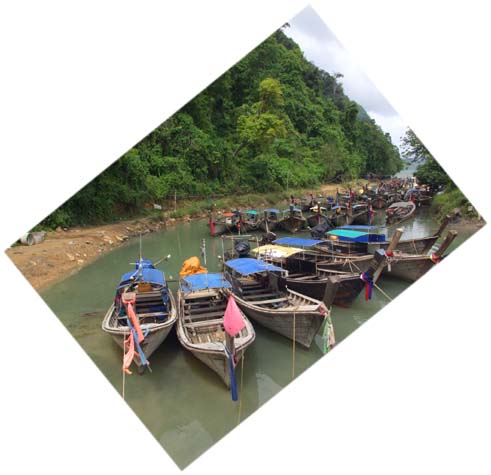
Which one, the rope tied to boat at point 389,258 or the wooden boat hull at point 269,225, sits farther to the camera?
the wooden boat hull at point 269,225

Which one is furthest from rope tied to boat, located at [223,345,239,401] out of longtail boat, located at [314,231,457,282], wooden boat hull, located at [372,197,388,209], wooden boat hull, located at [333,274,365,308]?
wooden boat hull, located at [372,197,388,209]

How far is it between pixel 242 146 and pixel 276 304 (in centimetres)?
2323

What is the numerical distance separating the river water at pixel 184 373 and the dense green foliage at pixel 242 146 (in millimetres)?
8190

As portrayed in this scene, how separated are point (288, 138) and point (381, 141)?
2287 centimetres

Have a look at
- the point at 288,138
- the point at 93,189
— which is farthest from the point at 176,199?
the point at 288,138

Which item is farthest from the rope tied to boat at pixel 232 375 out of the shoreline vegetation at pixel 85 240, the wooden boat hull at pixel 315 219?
the wooden boat hull at pixel 315 219

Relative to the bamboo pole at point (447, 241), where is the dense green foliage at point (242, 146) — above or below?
above

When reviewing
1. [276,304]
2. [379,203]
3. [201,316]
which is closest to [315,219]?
[379,203]

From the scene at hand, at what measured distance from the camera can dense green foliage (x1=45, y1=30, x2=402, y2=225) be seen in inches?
788

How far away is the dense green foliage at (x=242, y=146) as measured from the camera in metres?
20.0

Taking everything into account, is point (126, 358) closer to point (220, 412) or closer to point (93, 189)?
point (220, 412)

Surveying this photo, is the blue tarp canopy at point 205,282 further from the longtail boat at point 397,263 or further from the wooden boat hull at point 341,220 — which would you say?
the wooden boat hull at point 341,220

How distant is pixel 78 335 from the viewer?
26.8 ft

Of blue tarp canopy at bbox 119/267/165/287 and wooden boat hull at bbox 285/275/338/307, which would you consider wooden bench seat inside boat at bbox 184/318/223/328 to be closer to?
blue tarp canopy at bbox 119/267/165/287
